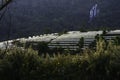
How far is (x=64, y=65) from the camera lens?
12.4m

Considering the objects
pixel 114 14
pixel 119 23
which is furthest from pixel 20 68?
pixel 114 14

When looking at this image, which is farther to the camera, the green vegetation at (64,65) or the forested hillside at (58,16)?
the forested hillside at (58,16)

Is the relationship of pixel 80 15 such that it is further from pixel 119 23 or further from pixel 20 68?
pixel 20 68

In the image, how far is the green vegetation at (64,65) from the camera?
11.7 metres

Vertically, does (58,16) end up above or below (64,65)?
above

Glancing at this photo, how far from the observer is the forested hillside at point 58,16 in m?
59.1

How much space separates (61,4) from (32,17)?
794cm

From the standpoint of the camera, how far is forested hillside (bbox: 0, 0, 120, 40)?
59.1 metres

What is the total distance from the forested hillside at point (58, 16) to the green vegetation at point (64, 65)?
4117 centimetres

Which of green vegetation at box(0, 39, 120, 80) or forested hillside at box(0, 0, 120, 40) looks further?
forested hillside at box(0, 0, 120, 40)

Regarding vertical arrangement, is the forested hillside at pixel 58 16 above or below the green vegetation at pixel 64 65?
above

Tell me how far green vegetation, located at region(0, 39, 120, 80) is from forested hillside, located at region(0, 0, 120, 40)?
41171 mm

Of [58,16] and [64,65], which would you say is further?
[58,16]

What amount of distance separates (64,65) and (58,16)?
55.0 metres
